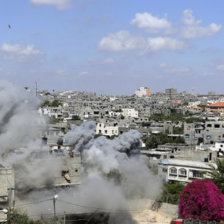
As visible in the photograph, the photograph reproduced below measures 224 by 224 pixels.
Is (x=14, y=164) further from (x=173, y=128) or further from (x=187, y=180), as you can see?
(x=173, y=128)

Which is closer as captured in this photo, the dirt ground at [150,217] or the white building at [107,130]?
the dirt ground at [150,217]

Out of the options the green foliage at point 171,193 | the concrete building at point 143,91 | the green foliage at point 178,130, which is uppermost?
the concrete building at point 143,91

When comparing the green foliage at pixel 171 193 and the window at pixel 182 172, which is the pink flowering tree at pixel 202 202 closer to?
the green foliage at pixel 171 193

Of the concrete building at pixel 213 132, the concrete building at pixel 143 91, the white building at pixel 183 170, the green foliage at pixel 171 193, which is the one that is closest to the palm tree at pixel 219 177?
the green foliage at pixel 171 193

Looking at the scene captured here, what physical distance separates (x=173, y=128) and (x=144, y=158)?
26460mm

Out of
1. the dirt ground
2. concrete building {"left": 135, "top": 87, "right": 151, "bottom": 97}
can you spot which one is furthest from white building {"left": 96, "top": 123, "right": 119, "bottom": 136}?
concrete building {"left": 135, "top": 87, "right": 151, "bottom": 97}

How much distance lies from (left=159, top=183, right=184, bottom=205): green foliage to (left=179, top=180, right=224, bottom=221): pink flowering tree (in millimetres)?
3374

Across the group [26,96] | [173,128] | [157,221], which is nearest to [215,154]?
[157,221]

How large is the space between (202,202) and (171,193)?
5629mm

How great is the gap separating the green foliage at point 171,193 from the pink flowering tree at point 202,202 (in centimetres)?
337

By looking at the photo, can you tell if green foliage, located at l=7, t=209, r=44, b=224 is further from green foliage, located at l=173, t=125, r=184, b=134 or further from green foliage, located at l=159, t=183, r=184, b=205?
green foliage, located at l=173, t=125, r=184, b=134

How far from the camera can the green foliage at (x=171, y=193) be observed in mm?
20891

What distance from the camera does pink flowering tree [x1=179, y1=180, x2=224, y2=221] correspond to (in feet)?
55.0

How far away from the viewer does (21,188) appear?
56.1ft
